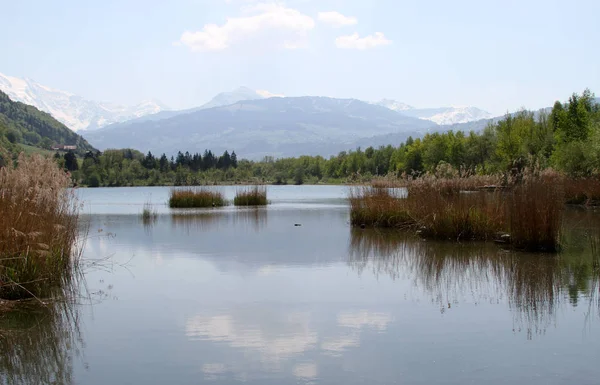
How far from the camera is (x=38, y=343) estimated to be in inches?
234

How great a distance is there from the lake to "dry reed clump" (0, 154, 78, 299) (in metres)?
0.60

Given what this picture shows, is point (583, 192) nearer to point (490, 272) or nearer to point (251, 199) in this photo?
point (251, 199)

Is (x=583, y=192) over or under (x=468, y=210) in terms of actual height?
over

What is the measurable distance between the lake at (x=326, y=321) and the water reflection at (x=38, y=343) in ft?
0.07

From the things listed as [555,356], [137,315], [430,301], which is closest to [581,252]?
[430,301]

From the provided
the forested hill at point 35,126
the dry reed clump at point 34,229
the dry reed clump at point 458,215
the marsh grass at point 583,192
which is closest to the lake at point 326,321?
the dry reed clump at point 34,229

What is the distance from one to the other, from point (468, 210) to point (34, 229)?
9097mm

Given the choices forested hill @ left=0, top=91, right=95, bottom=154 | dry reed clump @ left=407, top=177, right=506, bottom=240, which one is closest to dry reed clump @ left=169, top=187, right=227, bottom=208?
dry reed clump @ left=407, top=177, right=506, bottom=240

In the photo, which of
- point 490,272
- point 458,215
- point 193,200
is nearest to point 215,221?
point 193,200

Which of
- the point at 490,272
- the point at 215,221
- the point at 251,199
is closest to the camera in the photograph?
the point at 490,272

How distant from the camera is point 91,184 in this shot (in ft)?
316

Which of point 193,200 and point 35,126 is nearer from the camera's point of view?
point 193,200

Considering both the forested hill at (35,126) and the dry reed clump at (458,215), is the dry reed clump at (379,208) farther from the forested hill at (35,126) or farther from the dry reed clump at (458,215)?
the forested hill at (35,126)

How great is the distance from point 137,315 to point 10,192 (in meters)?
2.92
